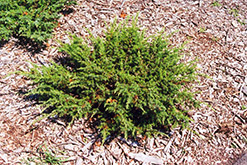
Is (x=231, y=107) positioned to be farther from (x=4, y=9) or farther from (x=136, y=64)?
(x=4, y=9)

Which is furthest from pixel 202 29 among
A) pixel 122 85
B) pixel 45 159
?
pixel 45 159

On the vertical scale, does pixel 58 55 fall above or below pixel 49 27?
below

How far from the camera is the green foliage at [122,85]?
9.23 feet

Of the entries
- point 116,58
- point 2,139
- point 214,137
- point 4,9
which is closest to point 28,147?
point 2,139

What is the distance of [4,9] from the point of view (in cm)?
359

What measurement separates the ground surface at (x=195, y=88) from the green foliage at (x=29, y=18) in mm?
298

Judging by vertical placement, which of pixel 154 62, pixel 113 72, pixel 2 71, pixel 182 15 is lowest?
pixel 2 71

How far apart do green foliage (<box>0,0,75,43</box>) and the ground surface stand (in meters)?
0.30

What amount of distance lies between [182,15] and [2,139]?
4.08 metres

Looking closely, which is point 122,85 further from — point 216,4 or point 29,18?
point 216,4

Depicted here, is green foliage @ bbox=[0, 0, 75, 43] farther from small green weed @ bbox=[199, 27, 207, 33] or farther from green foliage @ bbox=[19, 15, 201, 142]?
small green weed @ bbox=[199, 27, 207, 33]

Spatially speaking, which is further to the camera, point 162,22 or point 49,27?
point 162,22

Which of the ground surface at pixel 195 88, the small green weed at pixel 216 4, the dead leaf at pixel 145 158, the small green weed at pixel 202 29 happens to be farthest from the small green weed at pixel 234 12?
the dead leaf at pixel 145 158

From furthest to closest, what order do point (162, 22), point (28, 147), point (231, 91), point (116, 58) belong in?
point (162, 22)
point (231, 91)
point (116, 58)
point (28, 147)
